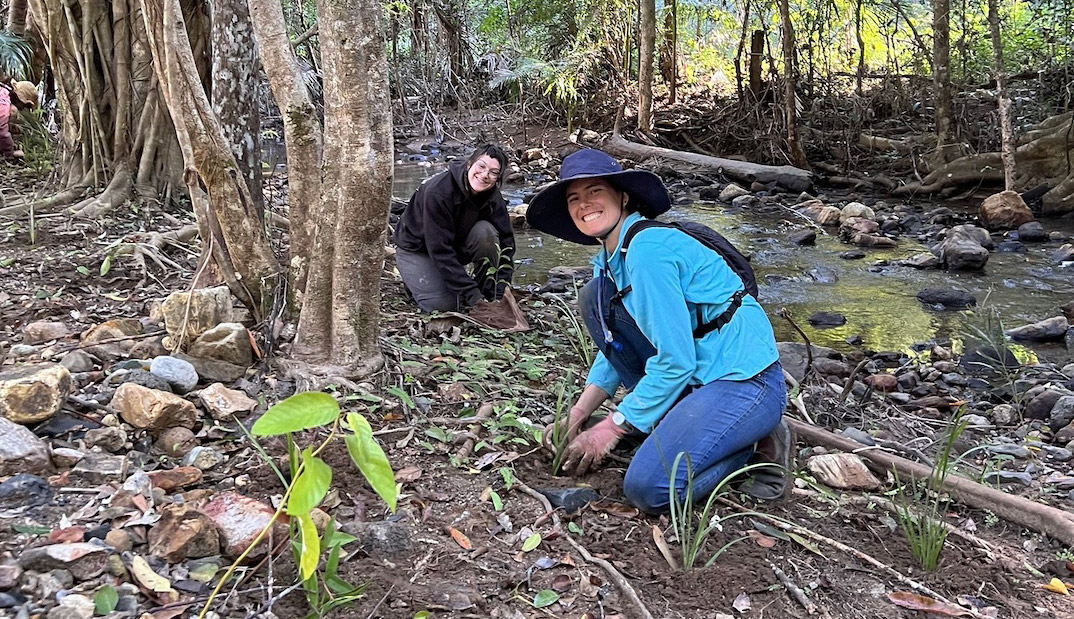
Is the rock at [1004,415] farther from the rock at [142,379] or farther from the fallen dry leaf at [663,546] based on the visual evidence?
the rock at [142,379]

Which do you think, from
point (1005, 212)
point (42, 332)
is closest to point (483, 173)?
point (42, 332)

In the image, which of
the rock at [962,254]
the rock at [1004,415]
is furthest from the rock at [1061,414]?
the rock at [962,254]

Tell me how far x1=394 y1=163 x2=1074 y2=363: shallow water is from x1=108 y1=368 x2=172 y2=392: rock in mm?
3475

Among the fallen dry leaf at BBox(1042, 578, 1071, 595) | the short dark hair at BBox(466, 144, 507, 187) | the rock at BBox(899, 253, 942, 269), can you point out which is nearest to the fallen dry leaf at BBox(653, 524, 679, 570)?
the fallen dry leaf at BBox(1042, 578, 1071, 595)

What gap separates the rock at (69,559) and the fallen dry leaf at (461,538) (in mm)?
852

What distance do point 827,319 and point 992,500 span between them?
2.99 meters

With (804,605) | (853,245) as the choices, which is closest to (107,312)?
(804,605)

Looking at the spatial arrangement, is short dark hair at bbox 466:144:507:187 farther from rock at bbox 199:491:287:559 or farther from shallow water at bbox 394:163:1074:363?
rock at bbox 199:491:287:559

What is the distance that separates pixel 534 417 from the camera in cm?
318

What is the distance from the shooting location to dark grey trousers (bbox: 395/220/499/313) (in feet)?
15.1

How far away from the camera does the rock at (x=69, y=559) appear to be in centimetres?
187

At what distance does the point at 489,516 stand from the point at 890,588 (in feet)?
3.62

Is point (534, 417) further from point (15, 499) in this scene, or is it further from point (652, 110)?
point (652, 110)

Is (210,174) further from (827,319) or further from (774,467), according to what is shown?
(827,319)
